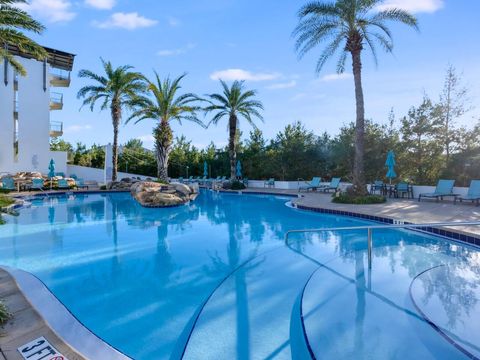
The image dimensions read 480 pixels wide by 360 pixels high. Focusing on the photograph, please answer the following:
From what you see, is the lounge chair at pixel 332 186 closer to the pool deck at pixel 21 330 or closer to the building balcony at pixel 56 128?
the pool deck at pixel 21 330

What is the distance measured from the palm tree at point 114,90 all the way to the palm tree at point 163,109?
1.29 meters

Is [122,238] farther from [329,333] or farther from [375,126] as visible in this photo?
[375,126]

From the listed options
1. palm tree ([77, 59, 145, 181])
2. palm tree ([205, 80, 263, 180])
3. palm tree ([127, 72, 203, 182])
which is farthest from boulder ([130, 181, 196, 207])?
palm tree ([77, 59, 145, 181])

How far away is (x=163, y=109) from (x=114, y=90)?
4244 mm

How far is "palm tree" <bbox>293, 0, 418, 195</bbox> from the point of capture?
12.9 metres

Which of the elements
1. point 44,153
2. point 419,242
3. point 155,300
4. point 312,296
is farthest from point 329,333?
point 44,153

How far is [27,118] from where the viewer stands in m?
25.7

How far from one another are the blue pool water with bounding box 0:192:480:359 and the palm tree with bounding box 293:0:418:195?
19.9ft

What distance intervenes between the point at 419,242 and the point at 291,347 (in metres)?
5.50

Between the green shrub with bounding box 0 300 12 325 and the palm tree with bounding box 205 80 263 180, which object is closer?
the green shrub with bounding box 0 300 12 325

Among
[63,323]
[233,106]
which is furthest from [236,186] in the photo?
[63,323]

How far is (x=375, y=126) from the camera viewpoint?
62.5 ft

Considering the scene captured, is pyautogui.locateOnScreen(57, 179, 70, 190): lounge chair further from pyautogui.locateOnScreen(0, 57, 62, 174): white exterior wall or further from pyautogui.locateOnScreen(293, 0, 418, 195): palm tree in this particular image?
pyautogui.locateOnScreen(293, 0, 418, 195): palm tree

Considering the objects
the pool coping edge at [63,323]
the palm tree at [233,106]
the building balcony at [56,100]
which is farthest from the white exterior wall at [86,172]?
the pool coping edge at [63,323]
